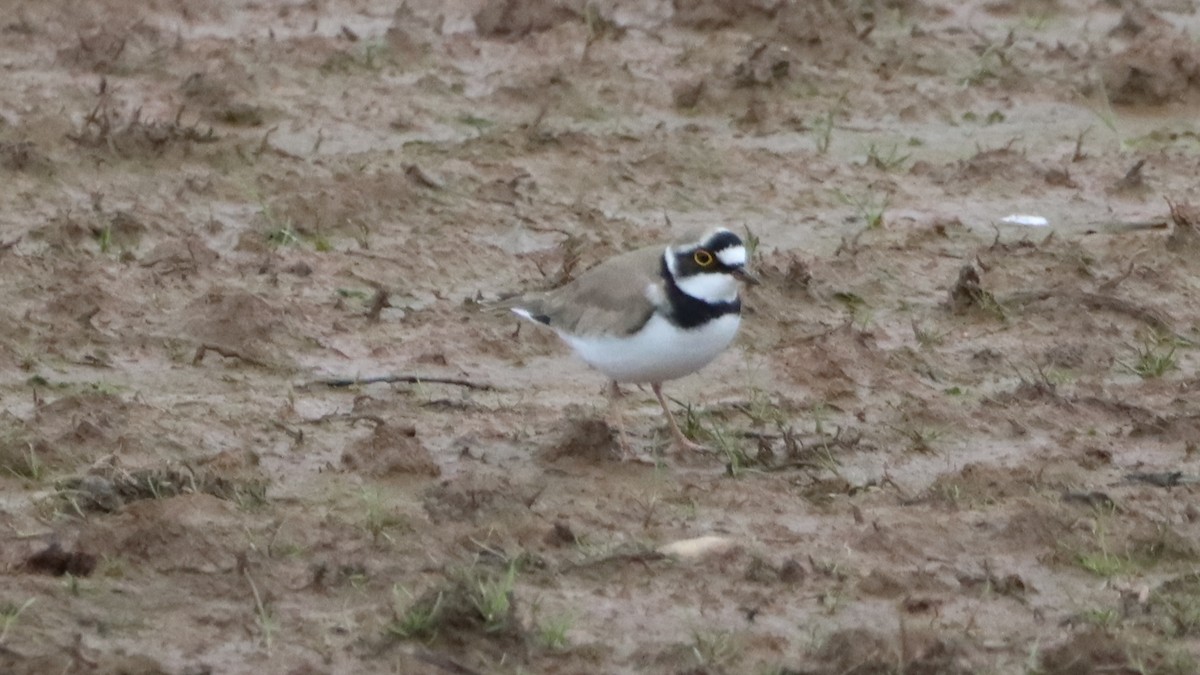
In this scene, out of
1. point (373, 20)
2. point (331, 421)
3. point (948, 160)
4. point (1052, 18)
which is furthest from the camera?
point (1052, 18)

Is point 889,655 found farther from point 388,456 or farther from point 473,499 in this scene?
point 388,456

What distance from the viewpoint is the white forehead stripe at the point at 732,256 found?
757 centimetres

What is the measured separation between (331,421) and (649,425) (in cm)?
123

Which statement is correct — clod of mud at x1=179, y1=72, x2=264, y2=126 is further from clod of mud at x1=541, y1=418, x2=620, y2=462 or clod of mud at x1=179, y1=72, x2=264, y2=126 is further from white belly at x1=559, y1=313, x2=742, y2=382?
clod of mud at x1=541, y1=418, x2=620, y2=462

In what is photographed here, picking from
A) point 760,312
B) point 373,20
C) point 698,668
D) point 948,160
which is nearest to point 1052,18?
point 948,160

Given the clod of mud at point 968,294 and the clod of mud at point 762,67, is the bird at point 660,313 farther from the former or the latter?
the clod of mud at point 762,67

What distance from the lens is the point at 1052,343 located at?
346 inches

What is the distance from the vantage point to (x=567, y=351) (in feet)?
28.6

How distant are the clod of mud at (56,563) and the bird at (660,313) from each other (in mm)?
2108

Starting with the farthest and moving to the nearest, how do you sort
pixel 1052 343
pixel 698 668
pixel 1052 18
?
1. pixel 1052 18
2. pixel 1052 343
3. pixel 698 668

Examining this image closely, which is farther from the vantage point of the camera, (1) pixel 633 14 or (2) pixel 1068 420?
(1) pixel 633 14

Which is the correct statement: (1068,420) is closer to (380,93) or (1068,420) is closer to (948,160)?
(948,160)

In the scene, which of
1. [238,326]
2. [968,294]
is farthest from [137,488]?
[968,294]

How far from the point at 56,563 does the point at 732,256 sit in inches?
108
